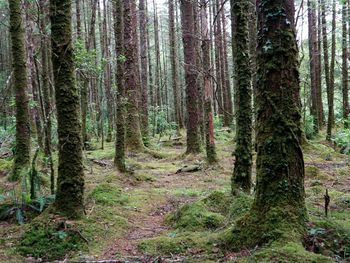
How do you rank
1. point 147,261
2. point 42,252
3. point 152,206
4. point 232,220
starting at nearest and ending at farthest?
point 147,261 < point 42,252 < point 232,220 < point 152,206

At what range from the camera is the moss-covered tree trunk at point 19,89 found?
9.41 metres

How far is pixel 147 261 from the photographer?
14.6 feet

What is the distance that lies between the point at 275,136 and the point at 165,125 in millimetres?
26704

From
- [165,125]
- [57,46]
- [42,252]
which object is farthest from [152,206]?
[165,125]

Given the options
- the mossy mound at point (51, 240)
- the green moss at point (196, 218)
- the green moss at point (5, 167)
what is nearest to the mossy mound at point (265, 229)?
the green moss at point (196, 218)

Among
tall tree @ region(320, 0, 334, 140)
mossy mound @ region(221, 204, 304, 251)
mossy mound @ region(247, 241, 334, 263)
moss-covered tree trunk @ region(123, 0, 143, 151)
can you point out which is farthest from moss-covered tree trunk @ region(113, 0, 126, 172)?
tall tree @ region(320, 0, 334, 140)

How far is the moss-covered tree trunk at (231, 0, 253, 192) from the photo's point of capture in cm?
704

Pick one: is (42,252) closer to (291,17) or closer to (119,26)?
(291,17)

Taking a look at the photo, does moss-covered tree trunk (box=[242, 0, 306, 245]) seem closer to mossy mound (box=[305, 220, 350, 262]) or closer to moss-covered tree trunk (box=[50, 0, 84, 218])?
mossy mound (box=[305, 220, 350, 262])

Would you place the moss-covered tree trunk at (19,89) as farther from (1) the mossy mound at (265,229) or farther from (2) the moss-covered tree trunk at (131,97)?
(1) the mossy mound at (265,229)

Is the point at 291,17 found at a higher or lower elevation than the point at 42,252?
higher

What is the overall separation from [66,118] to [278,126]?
3382mm

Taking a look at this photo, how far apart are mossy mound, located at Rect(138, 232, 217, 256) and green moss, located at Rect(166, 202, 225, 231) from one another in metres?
0.63

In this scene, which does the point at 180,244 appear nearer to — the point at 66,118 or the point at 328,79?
the point at 66,118
